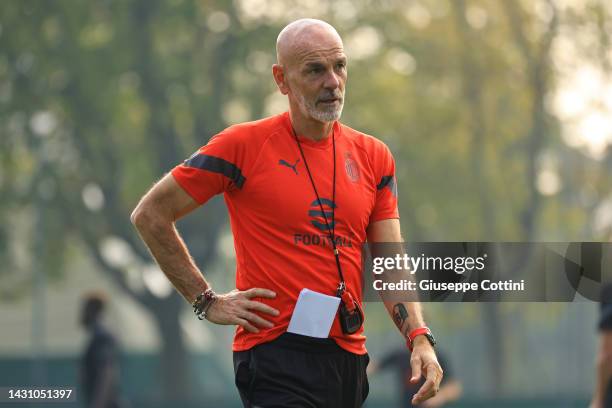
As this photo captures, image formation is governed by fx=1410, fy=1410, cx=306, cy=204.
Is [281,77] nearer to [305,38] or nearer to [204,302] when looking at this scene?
[305,38]

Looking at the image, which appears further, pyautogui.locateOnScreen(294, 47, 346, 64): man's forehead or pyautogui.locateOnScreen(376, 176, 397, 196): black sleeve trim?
pyautogui.locateOnScreen(376, 176, 397, 196): black sleeve trim

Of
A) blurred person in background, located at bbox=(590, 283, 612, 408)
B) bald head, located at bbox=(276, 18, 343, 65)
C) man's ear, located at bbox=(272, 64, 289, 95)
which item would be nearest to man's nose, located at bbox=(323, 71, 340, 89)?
bald head, located at bbox=(276, 18, 343, 65)

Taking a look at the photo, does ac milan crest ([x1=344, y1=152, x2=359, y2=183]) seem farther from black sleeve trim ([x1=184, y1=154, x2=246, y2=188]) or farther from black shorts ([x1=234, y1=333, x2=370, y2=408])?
black shorts ([x1=234, y1=333, x2=370, y2=408])

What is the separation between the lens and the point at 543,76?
40.1m

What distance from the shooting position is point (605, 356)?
7.20 meters

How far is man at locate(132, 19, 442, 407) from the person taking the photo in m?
5.50

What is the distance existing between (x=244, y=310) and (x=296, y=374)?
321 mm

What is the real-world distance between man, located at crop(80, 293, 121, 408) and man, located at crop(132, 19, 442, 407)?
9255mm

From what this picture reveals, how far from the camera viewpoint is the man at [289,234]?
18.0 ft

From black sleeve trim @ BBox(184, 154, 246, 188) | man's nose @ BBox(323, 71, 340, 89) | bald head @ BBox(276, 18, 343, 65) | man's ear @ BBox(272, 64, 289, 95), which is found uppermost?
bald head @ BBox(276, 18, 343, 65)

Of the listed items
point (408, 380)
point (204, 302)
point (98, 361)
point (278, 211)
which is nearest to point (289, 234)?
point (278, 211)

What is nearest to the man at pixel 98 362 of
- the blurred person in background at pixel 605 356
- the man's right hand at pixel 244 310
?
the blurred person in background at pixel 605 356

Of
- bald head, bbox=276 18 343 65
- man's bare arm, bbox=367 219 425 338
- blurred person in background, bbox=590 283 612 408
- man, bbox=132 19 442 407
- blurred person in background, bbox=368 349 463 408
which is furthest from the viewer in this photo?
blurred person in background, bbox=368 349 463 408

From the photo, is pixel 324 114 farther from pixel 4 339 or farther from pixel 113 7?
pixel 4 339
